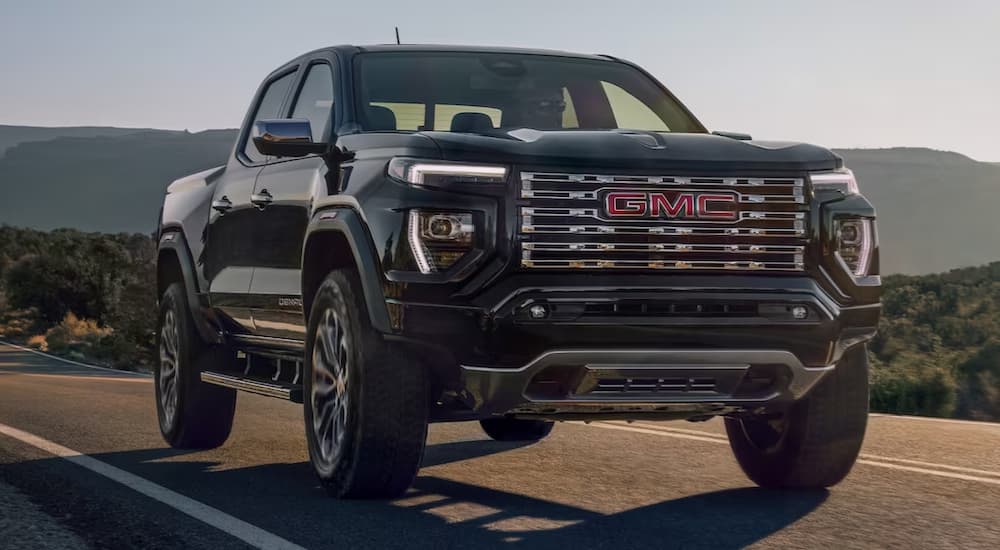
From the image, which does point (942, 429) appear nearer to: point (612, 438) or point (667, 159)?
point (612, 438)

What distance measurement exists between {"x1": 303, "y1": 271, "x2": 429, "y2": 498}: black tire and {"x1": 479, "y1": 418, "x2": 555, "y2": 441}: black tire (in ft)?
8.87

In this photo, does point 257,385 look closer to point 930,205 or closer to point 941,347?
point 941,347

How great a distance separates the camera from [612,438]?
9320mm

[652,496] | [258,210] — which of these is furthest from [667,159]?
[258,210]

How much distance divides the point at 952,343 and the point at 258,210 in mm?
16806

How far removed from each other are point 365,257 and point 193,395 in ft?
10.2

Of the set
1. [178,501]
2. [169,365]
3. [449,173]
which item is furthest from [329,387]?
[169,365]

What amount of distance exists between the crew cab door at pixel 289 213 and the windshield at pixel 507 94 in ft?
0.99

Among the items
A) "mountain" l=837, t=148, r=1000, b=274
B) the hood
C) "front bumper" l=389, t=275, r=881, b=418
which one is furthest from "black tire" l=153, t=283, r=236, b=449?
"mountain" l=837, t=148, r=1000, b=274

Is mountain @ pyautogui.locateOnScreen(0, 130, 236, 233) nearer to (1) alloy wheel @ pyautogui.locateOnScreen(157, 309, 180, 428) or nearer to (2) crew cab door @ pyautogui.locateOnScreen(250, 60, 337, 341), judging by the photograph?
(1) alloy wheel @ pyautogui.locateOnScreen(157, 309, 180, 428)

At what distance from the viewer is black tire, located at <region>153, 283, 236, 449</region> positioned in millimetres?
8969

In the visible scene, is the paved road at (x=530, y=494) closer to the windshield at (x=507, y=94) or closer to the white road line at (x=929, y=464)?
the white road line at (x=929, y=464)

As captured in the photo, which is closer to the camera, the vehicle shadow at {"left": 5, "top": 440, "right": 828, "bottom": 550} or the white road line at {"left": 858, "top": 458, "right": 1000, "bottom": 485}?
the vehicle shadow at {"left": 5, "top": 440, "right": 828, "bottom": 550}

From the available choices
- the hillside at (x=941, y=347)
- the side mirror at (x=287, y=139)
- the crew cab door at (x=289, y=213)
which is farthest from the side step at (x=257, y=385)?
the hillside at (x=941, y=347)
